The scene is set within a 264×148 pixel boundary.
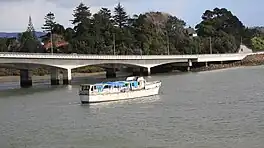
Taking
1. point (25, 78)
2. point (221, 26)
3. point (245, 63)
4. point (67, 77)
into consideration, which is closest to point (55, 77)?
point (67, 77)

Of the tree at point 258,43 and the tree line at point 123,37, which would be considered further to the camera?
the tree at point 258,43

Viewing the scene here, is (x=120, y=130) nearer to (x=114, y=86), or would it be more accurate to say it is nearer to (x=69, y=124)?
(x=69, y=124)

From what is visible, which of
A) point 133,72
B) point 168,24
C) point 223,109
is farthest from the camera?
point 168,24

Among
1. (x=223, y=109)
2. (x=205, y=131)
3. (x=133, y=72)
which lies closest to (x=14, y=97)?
(x=223, y=109)

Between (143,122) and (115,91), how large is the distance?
1253cm

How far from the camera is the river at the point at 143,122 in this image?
23797 millimetres

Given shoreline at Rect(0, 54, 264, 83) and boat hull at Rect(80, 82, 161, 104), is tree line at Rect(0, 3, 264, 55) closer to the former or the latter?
shoreline at Rect(0, 54, 264, 83)

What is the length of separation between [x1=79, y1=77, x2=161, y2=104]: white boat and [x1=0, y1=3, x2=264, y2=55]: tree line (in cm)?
5041

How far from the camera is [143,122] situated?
2914 cm

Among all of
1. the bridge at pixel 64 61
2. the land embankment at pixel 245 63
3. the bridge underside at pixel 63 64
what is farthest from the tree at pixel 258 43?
the bridge at pixel 64 61

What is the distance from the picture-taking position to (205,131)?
25406mm

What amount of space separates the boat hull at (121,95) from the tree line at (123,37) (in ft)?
165

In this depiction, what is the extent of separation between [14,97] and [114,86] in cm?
1203

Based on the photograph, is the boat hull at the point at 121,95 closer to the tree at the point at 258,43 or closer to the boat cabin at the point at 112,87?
the boat cabin at the point at 112,87
